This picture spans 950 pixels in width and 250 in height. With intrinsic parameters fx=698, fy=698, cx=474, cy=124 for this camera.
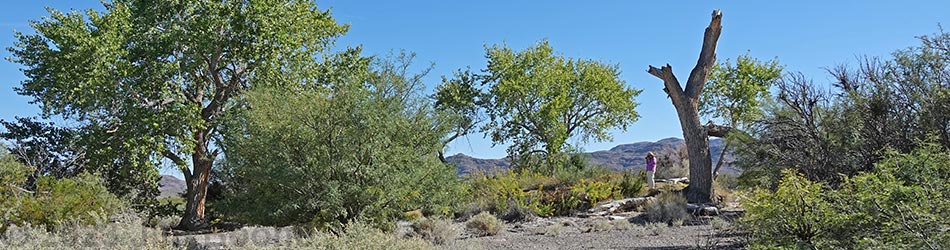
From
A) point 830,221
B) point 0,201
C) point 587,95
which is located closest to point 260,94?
point 0,201

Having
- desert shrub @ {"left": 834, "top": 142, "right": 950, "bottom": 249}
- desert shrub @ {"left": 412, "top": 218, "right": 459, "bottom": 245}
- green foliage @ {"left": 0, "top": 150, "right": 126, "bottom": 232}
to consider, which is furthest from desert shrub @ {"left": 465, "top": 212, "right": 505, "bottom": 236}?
desert shrub @ {"left": 834, "top": 142, "right": 950, "bottom": 249}

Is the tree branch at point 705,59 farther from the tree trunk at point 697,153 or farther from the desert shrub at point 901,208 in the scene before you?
the desert shrub at point 901,208

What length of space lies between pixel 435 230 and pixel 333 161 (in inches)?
90.3

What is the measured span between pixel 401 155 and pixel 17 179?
9848 mm

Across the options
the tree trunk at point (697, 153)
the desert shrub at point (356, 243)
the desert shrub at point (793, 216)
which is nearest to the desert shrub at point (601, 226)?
the tree trunk at point (697, 153)

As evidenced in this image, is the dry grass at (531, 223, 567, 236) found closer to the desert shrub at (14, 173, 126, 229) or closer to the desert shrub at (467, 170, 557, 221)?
the desert shrub at (467, 170, 557, 221)

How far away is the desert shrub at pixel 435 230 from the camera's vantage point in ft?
38.6

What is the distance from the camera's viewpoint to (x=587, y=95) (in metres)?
31.2

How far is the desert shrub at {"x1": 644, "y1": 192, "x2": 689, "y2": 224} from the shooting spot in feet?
49.3

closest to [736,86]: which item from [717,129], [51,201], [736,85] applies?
[736,85]

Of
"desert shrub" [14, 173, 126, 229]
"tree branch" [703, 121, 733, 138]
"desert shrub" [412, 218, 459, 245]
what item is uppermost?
"tree branch" [703, 121, 733, 138]

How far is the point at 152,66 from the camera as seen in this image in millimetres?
17484

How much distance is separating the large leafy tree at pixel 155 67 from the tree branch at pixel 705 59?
1002 centimetres

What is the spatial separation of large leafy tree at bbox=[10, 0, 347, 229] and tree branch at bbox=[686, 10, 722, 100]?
10.0 m
